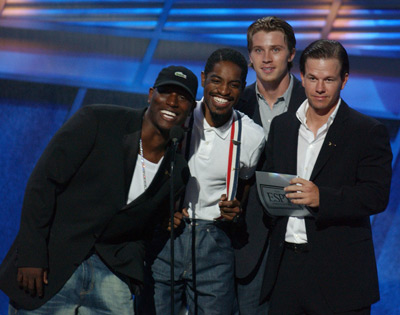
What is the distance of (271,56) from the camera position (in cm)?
324

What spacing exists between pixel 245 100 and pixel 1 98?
200 cm

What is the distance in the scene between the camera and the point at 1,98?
4293mm

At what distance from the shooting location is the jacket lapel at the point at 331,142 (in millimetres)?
2570

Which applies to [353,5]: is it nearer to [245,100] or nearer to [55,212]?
[245,100]

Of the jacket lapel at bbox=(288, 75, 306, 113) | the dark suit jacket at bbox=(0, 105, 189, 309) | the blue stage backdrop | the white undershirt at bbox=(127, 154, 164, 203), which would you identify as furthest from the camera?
the blue stage backdrop

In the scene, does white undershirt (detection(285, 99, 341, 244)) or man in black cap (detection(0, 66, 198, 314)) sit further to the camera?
white undershirt (detection(285, 99, 341, 244))

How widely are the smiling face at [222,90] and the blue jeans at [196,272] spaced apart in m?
0.53

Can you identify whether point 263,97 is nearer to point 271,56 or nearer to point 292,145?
point 271,56

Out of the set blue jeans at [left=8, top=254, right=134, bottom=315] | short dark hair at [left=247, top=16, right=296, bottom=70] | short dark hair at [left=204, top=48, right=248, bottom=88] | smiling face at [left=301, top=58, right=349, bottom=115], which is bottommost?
blue jeans at [left=8, top=254, right=134, bottom=315]

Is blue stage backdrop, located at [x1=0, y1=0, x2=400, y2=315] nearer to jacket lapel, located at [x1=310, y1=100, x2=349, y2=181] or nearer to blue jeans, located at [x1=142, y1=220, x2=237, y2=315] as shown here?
blue jeans, located at [x1=142, y1=220, x2=237, y2=315]

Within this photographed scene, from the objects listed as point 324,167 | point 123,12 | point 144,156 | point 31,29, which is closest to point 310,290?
point 324,167

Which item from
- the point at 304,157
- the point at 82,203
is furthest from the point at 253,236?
the point at 82,203

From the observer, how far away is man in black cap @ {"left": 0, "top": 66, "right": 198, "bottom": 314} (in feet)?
7.95

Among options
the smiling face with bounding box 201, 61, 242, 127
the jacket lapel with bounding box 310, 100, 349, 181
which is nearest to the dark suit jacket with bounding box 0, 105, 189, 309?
the smiling face with bounding box 201, 61, 242, 127
